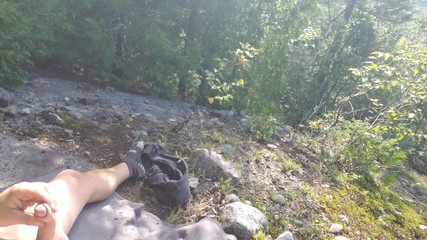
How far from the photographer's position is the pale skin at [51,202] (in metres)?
1.30

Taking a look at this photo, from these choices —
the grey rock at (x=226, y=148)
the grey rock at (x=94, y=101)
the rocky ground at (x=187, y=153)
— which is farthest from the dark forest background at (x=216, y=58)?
the grey rock at (x=94, y=101)

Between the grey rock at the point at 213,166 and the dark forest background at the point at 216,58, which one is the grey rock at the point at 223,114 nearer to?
the dark forest background at the point at 216,58

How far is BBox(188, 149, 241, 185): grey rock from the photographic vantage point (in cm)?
309

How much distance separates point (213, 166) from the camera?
10.3 feet

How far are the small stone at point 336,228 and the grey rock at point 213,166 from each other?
1.03 m

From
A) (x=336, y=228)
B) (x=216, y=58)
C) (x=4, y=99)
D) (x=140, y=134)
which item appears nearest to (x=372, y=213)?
(x=336, y=228)

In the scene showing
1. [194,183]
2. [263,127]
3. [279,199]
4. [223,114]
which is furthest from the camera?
[223,114]

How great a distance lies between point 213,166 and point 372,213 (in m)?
2.01

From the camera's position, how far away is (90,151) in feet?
10.1

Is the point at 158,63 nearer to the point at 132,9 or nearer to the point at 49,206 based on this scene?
the point at 132,9

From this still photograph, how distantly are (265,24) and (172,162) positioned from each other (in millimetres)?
4956

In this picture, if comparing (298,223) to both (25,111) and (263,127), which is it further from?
(25,111)

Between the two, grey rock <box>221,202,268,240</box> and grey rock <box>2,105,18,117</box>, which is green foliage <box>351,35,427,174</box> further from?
grey rock <box>2,105,18,117</box>

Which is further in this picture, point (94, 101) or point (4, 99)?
point (94, 101)
